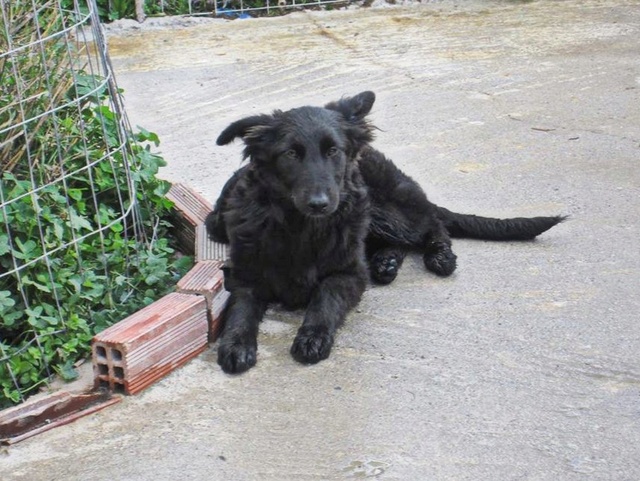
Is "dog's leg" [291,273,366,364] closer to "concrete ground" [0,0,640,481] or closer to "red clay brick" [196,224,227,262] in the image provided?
"concrete ground" [0,0,640,481]

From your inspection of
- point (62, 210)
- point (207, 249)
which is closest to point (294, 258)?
point (207, 249)

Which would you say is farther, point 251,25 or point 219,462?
point 251,25

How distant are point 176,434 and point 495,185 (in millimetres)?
2889

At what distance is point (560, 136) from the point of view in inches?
254

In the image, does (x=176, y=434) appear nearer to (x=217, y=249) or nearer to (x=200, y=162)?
(x=217, y=249)

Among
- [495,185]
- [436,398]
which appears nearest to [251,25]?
[495,185]

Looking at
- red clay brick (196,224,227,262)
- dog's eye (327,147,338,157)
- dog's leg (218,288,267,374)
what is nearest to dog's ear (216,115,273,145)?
dog's eye (327,147,338,157)

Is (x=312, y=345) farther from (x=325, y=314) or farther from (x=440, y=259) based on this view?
(x=440, y=259)

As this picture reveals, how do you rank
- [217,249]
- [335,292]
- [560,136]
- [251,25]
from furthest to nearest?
[251,25], [560,136], [217,249], [335,292]

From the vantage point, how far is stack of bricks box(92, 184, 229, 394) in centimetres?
376

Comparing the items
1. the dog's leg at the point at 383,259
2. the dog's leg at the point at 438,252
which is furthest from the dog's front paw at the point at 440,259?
the dog's leg at the point at 383,259

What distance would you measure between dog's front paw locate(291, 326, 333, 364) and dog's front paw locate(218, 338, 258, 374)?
0.57 ft

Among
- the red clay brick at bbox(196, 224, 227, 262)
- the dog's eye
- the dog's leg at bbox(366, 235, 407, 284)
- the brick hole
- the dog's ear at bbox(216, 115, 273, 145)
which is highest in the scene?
the dog's ear at bbox(216, 115, 273, 145)

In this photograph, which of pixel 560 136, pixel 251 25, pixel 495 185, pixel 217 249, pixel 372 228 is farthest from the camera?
pixel 251 25
